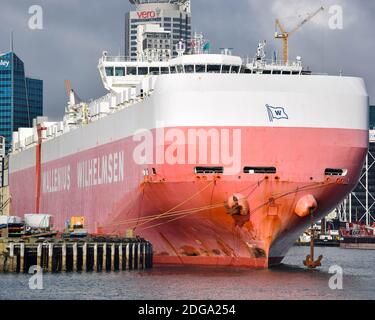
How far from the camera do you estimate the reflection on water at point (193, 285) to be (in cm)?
5147

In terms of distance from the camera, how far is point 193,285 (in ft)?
178

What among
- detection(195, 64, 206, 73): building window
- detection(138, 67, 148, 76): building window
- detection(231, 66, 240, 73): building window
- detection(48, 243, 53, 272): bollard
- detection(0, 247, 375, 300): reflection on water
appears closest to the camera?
detection(0, 247, 375, 300): reflection on water

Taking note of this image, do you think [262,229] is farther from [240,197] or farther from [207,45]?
[207,45]

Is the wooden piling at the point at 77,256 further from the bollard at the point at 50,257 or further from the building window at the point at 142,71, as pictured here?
the building window at the point at 142,71

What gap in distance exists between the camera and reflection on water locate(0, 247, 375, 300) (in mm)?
51469

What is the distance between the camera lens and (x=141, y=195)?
208 ft

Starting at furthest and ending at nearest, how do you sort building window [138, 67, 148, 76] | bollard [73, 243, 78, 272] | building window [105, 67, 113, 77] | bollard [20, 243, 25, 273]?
building window [105, 67, 113, 77], building window [138, 67, 148, 76], bollard [73, 243, 78, 272], bollard [20, 243, 25, 273]

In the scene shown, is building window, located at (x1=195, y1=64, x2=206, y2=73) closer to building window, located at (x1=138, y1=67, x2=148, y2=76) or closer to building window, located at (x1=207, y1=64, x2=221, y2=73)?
building window, located at (x1=207, y1=64, x2=221, y2=73)

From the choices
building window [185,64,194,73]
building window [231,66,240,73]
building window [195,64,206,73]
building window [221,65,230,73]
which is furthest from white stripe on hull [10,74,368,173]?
building window [231,66,240,73]

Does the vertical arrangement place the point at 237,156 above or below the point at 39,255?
above

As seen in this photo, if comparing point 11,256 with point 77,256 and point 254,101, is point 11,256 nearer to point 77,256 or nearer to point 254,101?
point 77,256

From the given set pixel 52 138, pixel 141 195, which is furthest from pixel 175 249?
pixel 52 138

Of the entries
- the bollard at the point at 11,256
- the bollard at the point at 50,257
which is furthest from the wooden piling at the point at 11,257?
the bollard at the point at 50,257

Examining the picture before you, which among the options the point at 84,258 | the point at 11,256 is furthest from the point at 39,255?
the point at 84,258
